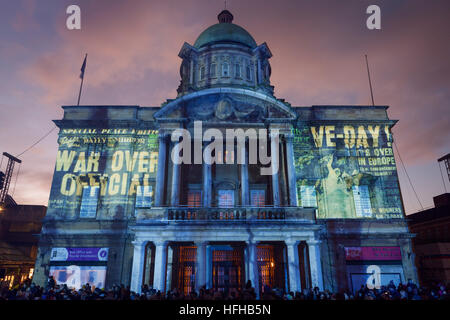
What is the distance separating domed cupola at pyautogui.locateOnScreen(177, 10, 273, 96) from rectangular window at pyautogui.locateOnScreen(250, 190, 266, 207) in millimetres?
9898

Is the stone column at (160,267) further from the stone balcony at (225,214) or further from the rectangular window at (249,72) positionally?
the rectangular window at (249,72)

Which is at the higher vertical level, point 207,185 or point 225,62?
point 225,62

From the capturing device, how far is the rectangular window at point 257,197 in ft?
74.9

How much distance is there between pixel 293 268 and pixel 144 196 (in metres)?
12.3

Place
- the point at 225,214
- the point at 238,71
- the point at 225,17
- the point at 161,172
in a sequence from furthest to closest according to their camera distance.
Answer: the point at 225,17 → the point at 238,71 → the point at 161,172 → the point at 225,214

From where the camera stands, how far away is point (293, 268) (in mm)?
16844

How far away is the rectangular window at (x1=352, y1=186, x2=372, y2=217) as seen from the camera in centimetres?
2222

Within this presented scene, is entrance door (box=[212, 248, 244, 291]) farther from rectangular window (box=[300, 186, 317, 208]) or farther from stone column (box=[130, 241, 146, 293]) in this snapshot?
rectangular window (box=[300, 186, 317, 208])

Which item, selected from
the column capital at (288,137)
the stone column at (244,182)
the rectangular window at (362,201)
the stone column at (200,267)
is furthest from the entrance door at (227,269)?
the rectangular window at (362,201)

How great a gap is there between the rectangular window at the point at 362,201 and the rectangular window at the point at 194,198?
12.4 meters

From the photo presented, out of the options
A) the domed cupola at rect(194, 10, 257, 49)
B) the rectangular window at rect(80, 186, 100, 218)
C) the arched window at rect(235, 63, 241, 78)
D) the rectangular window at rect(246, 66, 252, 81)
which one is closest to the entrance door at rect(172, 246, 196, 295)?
the rectangular window at rect(80, 186, 100, 218)

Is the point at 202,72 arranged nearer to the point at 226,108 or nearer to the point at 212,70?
the point at 212,70

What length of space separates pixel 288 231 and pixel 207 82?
16.3 m

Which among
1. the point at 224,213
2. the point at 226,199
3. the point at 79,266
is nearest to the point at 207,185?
the point at 224,213
